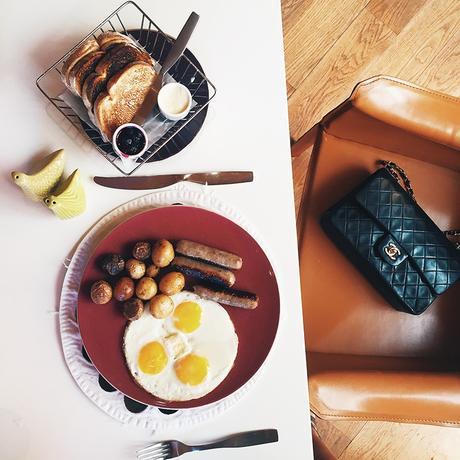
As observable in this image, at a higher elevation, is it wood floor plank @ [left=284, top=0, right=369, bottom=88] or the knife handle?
wood floor plank @ [left=284, top=0, right=369, bottom=88]

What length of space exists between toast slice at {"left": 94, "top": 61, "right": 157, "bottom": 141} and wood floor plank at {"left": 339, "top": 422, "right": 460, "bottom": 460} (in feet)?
5.12

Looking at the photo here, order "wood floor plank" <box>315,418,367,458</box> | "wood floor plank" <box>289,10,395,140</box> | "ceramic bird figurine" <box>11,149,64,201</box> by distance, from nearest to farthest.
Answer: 1. "ceramic bird figurine" <box>11,149,64,201</box>
2. "wood floor plank" <box>315,418,367,458</box>
3. "wood floor plank" <box>289,10,395,140</box>

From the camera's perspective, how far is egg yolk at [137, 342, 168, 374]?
1.05 m

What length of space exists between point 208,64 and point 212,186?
280mm

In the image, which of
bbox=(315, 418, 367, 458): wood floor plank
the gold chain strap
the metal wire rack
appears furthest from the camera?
bbox=(315, 418, 367, 458): wood floor plank

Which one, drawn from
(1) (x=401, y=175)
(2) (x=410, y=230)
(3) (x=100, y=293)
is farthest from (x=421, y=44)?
(3) (x=100, y=293)

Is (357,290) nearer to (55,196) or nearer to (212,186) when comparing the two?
(212,186)

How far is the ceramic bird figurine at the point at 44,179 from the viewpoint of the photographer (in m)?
0.98

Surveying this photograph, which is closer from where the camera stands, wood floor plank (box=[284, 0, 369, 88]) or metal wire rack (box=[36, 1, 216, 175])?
metal wire rack (box=[36, 1, 216, 175])

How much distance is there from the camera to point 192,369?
106 cm

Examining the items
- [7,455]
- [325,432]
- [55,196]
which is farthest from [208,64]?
[325,432]

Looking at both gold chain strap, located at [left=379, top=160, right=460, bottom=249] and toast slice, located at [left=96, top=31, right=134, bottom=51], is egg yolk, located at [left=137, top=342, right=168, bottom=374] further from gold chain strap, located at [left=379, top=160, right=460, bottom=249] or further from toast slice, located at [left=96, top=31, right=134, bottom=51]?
gold chain strap, located at [left=379, top=160, right=460, bottom=249]

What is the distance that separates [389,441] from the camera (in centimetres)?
199

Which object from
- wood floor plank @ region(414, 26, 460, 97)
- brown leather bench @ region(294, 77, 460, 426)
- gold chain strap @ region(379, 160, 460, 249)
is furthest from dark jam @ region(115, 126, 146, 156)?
wood floor plank @ region(414, 26, 460, 97)
